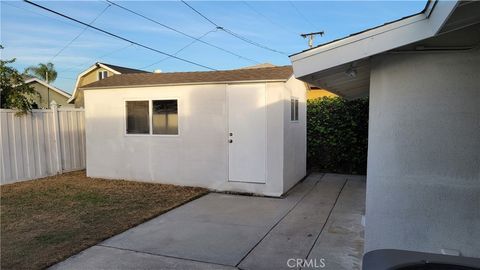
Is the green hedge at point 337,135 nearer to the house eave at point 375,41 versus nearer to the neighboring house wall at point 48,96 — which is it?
the house eave at point 375,41

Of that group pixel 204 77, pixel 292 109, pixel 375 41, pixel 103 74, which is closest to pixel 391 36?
pixel 375 41

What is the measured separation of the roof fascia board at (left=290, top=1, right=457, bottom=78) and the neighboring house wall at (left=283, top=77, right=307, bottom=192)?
4.04m

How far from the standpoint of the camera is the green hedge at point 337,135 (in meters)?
9.91

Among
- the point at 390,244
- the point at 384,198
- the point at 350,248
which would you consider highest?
the point at 384,198

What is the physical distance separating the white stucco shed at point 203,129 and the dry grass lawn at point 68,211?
55cm

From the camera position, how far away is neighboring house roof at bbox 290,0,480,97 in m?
2.24

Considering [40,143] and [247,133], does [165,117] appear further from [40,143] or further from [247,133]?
[40,143]

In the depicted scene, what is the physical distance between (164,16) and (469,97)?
32.9 feet

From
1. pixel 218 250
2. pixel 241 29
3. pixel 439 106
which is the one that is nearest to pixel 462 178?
pixel 439 106

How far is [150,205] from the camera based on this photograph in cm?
656

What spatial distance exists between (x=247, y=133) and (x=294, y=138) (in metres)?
1.46

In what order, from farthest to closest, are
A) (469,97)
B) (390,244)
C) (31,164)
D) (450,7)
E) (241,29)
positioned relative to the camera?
A: 1. (241,29)
2. (31,164)
3. (390,244)
4. (469,97)
5. (450,7)

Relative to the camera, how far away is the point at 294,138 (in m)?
8.48

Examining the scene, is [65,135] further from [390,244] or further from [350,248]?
[390,244]
